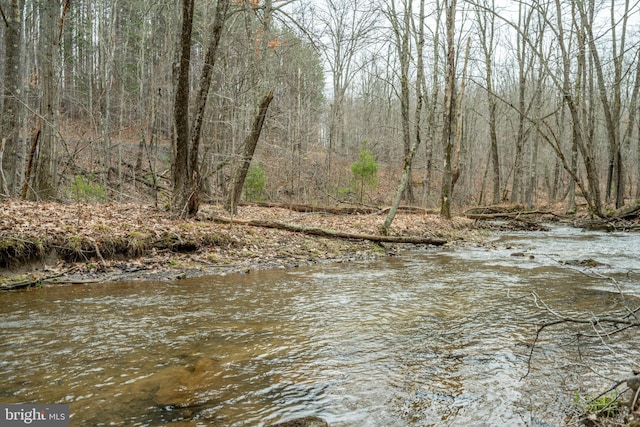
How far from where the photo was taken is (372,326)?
17.2ft

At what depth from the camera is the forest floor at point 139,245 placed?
282 inches

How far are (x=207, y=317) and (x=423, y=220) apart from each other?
11713 mm

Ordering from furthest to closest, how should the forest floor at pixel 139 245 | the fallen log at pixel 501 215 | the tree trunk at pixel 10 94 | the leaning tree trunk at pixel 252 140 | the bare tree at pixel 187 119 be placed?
the fallen log at pixel 501 215 < the leaning tree trunk at pixel 252 140 < the bare tree at pixel 187 119 < the tree trunk at pixel 10 94 < the forest floor at pixel 139 245

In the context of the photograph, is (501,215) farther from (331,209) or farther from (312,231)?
(312,231)

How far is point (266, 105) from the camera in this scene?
13.3 m

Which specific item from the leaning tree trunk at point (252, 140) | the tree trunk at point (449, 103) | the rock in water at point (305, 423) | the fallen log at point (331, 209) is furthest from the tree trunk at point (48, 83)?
the tree trunk at point (449, 103)

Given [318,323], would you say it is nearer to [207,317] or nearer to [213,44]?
[207,317]

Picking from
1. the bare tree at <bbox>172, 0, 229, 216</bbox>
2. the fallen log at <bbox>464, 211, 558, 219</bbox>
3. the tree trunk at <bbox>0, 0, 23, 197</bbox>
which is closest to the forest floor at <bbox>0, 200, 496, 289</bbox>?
the bare tree at <bbox>172, 0, 229, 216</bbox>

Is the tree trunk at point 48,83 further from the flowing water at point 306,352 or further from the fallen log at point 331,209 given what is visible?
the fallen log at point 331,209

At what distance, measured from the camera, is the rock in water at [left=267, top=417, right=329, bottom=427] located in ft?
9.18

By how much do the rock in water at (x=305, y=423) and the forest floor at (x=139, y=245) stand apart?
5.62 metres

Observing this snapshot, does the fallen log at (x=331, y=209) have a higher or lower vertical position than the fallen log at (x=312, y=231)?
higher

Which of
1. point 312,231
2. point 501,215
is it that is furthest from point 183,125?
point 501,215

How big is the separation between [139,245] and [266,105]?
21.6ft
